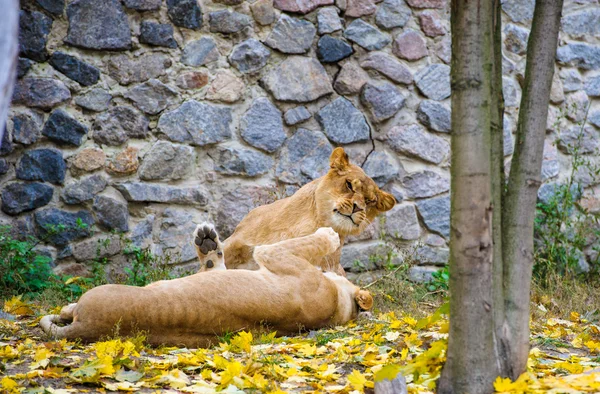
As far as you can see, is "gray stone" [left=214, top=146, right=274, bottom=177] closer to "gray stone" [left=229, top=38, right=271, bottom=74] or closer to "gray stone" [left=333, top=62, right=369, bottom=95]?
"gray stone" [left=229, top=38, right=271, bottom=74]

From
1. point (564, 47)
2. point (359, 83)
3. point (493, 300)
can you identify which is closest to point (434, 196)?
point (359, 83)

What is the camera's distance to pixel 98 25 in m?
5.52

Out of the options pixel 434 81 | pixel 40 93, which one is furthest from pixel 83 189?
pixel 434 81

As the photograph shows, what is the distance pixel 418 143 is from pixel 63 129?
117 inches

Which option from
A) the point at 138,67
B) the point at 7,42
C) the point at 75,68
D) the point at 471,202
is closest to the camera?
the point at 7,42

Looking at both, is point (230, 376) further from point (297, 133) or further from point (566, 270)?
point (566, 270)

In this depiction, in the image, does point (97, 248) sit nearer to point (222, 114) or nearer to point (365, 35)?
point (222, 114)

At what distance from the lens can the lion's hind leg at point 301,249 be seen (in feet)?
13.6

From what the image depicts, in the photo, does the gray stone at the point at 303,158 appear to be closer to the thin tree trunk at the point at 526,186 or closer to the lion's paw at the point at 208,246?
the lion's paw at the point at 208,246

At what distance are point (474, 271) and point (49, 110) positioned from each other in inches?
159

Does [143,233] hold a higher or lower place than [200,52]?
lower

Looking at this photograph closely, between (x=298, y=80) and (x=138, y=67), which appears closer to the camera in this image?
(x=138, y=67)

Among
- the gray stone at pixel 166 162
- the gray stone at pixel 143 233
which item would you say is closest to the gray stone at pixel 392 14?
the gray stone at pixel 166 162

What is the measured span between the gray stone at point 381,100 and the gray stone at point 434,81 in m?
0.27
